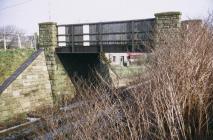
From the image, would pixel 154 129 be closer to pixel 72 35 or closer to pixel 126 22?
pixel 126 22

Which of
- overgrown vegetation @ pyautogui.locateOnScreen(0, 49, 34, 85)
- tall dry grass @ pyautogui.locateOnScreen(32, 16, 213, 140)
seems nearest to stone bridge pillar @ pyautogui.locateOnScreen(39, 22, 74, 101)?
overgrown vegetation @ pyautogui.locateOnScreen(0, 49, 34, 85)

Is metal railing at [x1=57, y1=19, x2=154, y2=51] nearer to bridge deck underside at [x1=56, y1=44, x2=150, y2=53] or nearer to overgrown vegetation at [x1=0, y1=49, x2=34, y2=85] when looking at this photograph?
bridge deck underside at [x1=56, y1=44, x2=150, y2=53]

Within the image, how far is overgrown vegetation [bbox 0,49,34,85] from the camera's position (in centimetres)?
1821

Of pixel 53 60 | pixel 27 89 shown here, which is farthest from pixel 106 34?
pixel 27 89

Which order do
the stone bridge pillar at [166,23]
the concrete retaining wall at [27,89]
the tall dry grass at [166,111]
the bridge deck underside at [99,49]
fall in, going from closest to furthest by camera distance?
the tall dry grass at [166,111] < the stone bridge pillar at [166,23] < the bridge deck underside at [99,49] < the concrete retaining wall at [27,89]

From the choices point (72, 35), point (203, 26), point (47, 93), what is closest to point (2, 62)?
point (47, 93)

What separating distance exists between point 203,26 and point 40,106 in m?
11.9

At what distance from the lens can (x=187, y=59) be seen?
7996 mm

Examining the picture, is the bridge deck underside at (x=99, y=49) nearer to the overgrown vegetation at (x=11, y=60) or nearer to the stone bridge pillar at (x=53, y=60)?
the stone bridge pillar at (x=53, y=60)

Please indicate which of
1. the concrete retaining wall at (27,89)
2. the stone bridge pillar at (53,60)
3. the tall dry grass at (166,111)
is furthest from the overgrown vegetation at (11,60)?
the tall dry grass at (166,111)

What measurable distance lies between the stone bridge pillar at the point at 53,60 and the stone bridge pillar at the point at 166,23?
25.8 feet

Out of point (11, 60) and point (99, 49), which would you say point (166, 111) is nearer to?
point (99, 49)

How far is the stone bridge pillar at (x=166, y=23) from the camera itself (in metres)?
14.2

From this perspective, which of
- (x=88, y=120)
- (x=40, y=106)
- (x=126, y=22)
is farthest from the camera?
(x=40, y=106)
